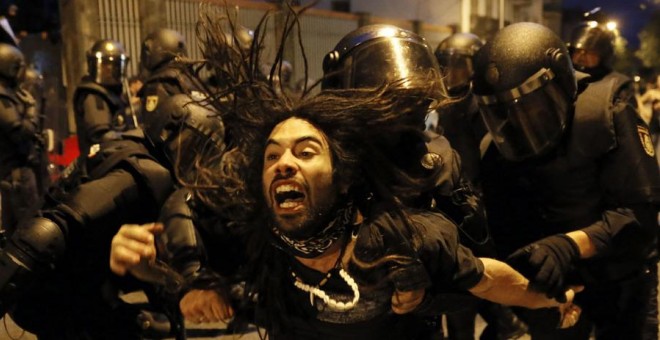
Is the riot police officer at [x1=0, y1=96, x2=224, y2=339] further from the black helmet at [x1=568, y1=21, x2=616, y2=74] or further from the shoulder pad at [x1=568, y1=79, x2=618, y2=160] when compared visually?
the black helmet at [x1=568, y1=21, x2=616, y2=74]

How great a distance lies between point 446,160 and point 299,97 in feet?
1.59

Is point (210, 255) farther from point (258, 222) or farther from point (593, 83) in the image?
point (593, 83)

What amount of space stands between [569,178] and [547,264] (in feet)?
1.61

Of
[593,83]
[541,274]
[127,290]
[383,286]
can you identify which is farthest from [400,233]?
[127,290]

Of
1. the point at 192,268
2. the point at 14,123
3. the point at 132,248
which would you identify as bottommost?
the point at 14,123

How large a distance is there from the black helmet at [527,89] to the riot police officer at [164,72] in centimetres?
94

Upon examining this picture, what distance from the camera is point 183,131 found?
255cm

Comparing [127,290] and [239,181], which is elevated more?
[239,181]

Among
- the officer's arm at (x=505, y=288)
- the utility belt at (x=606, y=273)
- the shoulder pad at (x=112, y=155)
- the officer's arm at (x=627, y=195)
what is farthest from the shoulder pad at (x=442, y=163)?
the shoulder pad at (x=112, y=155)

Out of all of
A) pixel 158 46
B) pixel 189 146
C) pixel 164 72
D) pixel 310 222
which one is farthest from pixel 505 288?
pixel 158 46

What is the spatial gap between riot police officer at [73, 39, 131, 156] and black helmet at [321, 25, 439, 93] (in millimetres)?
2985

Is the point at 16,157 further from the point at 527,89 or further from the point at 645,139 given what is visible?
the point at 645,139

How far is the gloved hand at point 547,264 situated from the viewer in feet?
6.16

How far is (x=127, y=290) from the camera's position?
2703 mm
